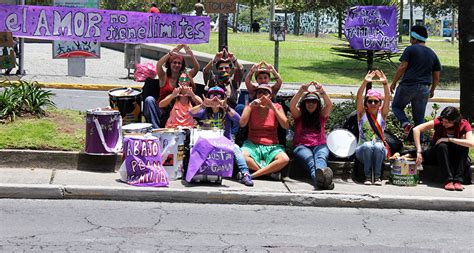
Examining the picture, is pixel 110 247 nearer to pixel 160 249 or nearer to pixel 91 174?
pixel 160 249

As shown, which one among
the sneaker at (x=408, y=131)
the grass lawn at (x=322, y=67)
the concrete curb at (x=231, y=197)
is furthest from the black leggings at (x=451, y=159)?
the grass lawn at (x=322, y=67)

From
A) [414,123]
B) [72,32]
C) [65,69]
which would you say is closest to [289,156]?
[414,123]

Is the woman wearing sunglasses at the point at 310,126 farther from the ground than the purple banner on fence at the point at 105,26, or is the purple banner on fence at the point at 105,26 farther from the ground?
the purple banner on fence at the point at 105,26

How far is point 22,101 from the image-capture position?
9773 millimetres

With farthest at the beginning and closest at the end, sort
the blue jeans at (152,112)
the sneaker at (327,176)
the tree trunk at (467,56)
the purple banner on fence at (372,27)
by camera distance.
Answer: the tree trunk at (467,56) < the purple banner on fence at (372,27) < the blue jeans at (152,112) < the sneaker at (327,176)

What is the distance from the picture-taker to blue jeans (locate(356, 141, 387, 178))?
868 cm

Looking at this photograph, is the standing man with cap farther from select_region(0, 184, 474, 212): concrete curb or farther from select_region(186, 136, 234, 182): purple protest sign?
select_region(186, 136, 234, 182): purple protest sign

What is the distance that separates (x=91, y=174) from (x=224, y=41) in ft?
11.7

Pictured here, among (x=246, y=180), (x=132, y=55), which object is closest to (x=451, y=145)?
(x=246, y=180)

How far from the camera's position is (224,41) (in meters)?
11.3

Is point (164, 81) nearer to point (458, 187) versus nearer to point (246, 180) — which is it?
point (246, 180)

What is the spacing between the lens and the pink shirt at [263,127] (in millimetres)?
8828

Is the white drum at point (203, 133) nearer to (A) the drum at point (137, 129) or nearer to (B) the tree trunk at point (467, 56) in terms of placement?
(A) the drum at point (137, 129)

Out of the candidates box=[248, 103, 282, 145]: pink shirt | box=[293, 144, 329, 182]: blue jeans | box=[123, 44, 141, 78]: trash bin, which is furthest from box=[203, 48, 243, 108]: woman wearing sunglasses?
box=[123, 44, 141, 78]: trash bin
